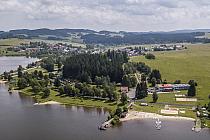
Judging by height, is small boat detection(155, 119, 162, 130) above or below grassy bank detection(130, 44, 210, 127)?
below

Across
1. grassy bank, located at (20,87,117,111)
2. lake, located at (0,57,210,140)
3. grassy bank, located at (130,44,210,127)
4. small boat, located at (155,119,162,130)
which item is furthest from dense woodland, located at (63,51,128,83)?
small boat, located at (155,119,162,130)

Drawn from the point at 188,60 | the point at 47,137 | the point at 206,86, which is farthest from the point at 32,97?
the point at 188,60

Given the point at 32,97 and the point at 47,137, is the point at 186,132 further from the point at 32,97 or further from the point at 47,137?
the point at 32,97

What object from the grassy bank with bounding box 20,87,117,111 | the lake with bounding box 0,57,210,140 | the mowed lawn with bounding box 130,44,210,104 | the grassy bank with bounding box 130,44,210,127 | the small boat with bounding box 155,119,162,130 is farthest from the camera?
the mowed lawn with bounding box 130,44,210,104

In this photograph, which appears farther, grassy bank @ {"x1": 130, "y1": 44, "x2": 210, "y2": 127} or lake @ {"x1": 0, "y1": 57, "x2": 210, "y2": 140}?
grassy bank @ {"x1": 130, "y1": 44, "x2": 210, "y2": 127}

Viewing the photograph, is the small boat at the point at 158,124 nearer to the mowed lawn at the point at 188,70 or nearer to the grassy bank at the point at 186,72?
the grassy bank at the point at 186,72

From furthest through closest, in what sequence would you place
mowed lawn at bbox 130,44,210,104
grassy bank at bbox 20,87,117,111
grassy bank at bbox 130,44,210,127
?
mowed lawn at bbox 130,44,210,104 → grassy bank at bbox 130,44,210,127 → grassy bank at bbox 20,87,117,111

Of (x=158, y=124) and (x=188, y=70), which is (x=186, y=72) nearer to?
(x=188, y=70)

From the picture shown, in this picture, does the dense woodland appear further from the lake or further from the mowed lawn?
the lake
